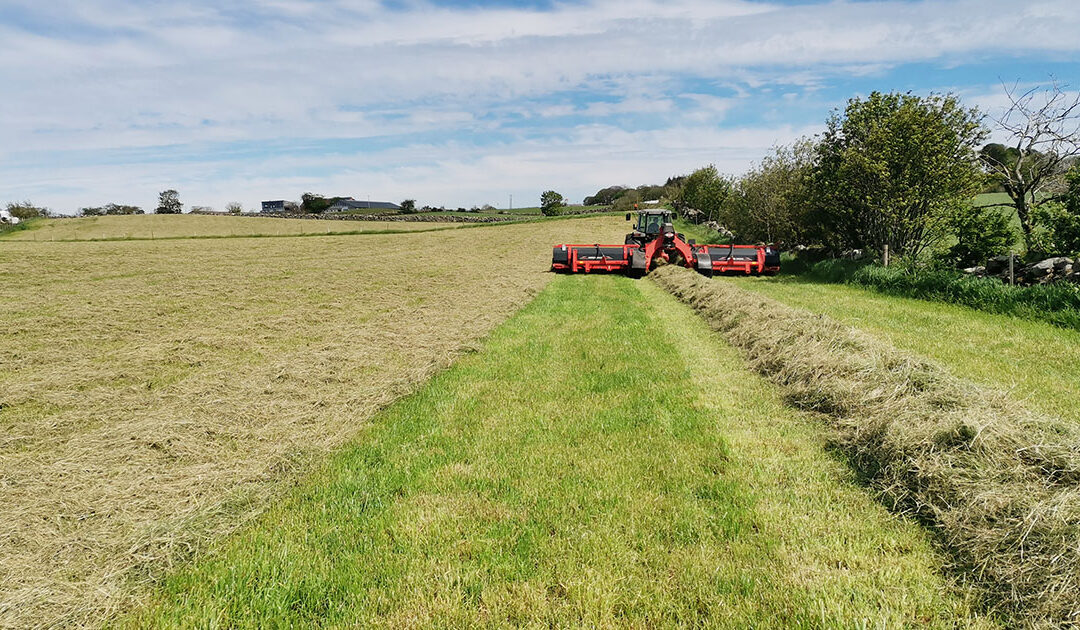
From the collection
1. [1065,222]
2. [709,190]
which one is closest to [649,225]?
[1065,222]

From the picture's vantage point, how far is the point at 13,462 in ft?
14.2

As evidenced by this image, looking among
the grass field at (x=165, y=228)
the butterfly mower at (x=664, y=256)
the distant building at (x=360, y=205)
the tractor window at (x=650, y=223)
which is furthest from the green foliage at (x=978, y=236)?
the distant building at (x=360, y=205)

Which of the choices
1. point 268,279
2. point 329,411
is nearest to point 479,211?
point 268,279

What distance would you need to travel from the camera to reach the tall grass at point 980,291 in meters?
8.76

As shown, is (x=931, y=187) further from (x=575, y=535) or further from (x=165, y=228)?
(x=165, y=228)

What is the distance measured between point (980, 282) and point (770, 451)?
963 centimetres

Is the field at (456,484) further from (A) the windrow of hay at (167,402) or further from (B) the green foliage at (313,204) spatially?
(B) the green foliage at (313,204)

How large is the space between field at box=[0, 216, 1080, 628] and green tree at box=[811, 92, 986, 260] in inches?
292

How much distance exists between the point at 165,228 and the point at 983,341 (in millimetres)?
62155

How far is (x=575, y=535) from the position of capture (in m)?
3.40

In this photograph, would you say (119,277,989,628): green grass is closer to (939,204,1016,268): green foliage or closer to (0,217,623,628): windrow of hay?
(0,217,623,628): windrow of hay

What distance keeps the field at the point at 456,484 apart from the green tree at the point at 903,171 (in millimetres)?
7420

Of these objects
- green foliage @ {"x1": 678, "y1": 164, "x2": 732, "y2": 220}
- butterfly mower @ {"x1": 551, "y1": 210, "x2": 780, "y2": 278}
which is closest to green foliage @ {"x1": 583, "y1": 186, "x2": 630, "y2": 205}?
green foliage @ {"x1": 678, "y1": 164, "x2": 732, "y2": 220}

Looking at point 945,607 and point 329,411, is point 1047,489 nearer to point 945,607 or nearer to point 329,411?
point 945,607
